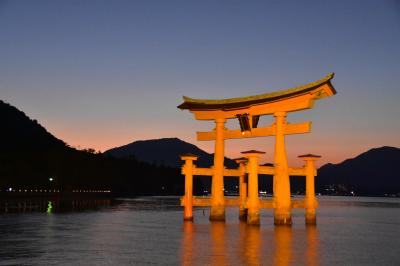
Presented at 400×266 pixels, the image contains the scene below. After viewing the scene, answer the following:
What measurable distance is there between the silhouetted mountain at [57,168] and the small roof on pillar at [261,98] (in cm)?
4598

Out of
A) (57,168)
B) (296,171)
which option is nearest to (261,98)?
(296,171)

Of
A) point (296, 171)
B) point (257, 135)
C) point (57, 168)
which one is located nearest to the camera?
point (296, 171)

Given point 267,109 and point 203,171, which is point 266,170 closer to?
point 267,109

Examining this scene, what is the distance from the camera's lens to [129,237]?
2969 centimetres

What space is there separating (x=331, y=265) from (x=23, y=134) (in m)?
124

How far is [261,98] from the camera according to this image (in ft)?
104

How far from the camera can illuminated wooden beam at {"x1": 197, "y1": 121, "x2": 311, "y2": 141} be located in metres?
30.5

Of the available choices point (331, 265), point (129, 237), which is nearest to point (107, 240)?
point (129, 237)

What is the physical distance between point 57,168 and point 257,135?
213ft

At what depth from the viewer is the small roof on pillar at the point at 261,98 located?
29.2m

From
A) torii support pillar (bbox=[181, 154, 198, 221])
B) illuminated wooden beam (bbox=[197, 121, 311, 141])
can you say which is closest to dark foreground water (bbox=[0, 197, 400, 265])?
torii support pillar (bbox=[181, 154, 198, 221])

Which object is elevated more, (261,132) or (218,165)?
(261,132)

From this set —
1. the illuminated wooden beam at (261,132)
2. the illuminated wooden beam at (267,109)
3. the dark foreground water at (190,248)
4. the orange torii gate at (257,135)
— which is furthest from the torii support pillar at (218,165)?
the dark foreground water at (190,248)

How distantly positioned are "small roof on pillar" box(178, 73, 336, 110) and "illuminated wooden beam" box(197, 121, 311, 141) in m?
1.66
